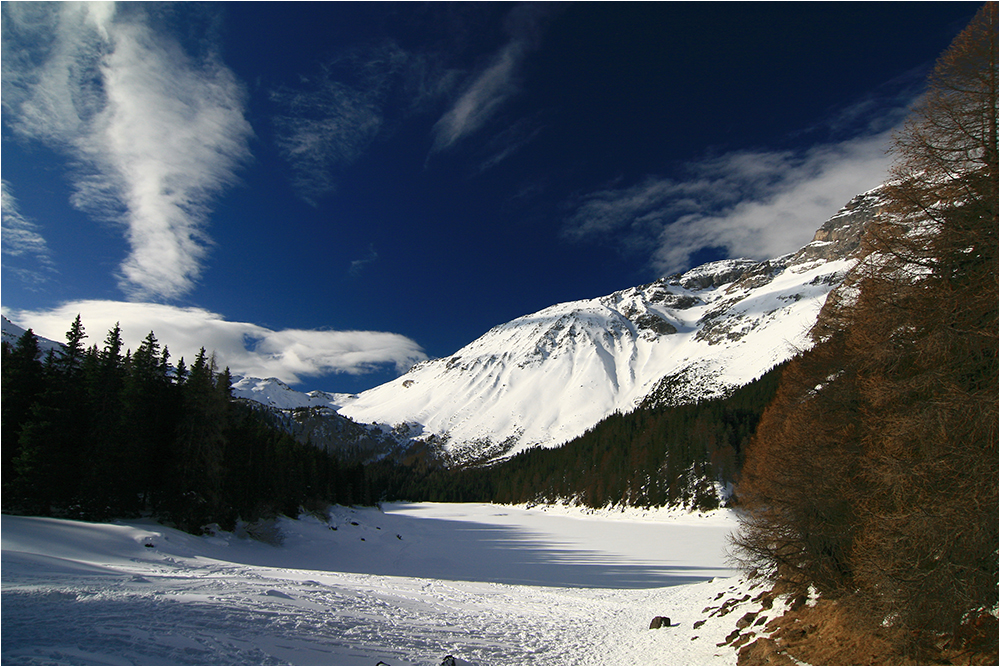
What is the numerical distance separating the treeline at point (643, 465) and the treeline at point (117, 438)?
68233 mm

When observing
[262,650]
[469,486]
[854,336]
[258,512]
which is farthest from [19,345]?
[469,486]

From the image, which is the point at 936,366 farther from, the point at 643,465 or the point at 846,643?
the point at 643,465

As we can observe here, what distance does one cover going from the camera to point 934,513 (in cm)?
700

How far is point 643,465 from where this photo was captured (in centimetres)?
9012

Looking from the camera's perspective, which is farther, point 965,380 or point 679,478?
point 679,478

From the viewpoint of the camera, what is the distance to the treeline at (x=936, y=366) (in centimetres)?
687

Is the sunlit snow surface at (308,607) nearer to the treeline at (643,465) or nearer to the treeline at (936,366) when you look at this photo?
the treeline at (936,366)

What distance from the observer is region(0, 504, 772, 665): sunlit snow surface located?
28.5 ft

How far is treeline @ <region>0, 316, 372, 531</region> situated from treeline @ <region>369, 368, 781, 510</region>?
68233mm

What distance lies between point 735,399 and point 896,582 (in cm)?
10811

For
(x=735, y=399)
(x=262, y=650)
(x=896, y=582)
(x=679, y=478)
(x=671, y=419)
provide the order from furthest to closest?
(x=735, y=399) < (x=671, y=419) < (x=679, y=478) < (x=262, y=650) < (x=896, y=582)

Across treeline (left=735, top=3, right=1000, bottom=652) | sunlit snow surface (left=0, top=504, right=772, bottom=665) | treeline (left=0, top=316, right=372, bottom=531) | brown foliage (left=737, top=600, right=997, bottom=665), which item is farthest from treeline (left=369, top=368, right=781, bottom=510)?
treeline (left=735, top=3, right=1000, bottom=652)

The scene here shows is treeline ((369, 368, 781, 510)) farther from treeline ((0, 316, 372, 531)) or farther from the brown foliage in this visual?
the brown foliage

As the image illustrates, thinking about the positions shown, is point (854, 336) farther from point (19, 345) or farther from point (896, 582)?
point (19, 345)
